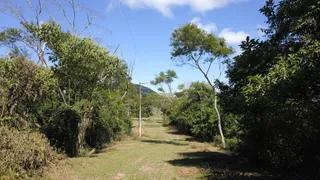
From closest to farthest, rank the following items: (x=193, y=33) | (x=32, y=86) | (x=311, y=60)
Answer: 1. (x=311, y=60)
2. (x=32, y=86)
3. (x=193, y=33)

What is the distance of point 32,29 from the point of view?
15523 millimetres

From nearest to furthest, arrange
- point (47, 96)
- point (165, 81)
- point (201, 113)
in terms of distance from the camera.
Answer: point (47, 96) < point (201, 113) < point (165, 81)

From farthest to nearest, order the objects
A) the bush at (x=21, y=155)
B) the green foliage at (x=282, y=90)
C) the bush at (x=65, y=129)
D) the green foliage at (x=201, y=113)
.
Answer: the green foliage at (x=201, y=113), the bush at (x=65, y=129), the bush at (x=21, y=155), the green foliage at (x=282, y=90)

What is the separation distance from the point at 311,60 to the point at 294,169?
475 centimetres

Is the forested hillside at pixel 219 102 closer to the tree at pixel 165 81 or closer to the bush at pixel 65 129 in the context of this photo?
the bush at pixel 65 129

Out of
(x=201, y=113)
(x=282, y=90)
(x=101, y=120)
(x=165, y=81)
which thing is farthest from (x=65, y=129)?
(x=165, y=81)

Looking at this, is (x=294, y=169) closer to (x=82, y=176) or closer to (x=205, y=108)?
(x=82, y=176)

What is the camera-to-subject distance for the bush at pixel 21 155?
8.30 meters

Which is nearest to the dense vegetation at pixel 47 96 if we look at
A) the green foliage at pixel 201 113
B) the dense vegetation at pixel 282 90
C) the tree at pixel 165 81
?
the dense vegetation at pixel 282 90

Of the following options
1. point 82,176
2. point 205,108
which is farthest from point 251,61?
point 205,108

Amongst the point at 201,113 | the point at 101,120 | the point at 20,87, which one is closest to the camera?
the point at 20,87

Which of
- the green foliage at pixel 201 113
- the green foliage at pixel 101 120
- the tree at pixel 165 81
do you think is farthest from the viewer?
the tree at pixel 165 81

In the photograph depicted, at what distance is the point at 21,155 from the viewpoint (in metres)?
9.23

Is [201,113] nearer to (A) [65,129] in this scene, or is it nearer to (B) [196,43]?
(B) [196,43]
